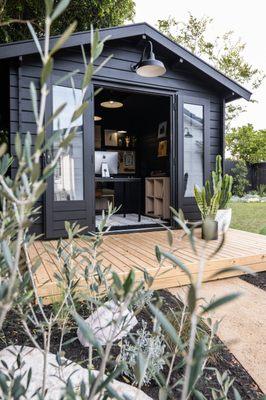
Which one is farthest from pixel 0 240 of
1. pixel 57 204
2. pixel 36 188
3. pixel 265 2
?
pixel 265 2

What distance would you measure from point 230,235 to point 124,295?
428 centimetres

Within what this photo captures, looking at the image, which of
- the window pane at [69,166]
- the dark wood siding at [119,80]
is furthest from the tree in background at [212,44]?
the window pane at [69,166]

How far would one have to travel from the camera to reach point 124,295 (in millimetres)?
494

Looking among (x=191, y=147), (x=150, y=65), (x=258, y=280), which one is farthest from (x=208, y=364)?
Answer: (x=191, y=147)

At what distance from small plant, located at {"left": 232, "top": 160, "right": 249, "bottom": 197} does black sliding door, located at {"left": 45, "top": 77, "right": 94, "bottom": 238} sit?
9.84 metres

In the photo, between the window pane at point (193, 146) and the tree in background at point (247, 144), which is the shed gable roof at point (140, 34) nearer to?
the window pane at point (193, 146)

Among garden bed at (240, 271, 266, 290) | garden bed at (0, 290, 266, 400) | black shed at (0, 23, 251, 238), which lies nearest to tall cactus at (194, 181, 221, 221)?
black shed at (0, 23, 251, 238)

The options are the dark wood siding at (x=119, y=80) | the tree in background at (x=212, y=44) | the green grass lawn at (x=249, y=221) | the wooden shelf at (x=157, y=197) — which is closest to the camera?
the dark wood siding at (x=119, y=80)

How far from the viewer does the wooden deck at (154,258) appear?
8.59ft

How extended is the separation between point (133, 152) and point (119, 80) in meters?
3.65

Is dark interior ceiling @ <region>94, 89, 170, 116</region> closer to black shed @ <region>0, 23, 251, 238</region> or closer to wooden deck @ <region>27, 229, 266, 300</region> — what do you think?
black shed @ <region>0, 23, 251, 238</region>

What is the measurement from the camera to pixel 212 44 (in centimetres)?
1231

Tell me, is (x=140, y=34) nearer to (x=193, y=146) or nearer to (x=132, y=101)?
(x=193, y=146)

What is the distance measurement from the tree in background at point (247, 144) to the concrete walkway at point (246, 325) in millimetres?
13286
